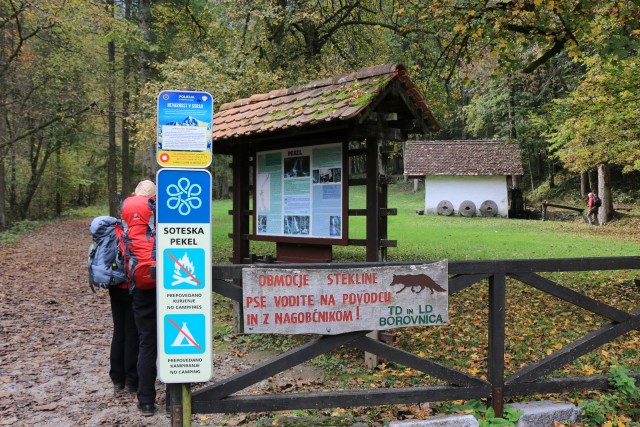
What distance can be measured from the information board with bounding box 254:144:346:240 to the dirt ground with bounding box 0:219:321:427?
1.71 m

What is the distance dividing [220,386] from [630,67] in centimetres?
955

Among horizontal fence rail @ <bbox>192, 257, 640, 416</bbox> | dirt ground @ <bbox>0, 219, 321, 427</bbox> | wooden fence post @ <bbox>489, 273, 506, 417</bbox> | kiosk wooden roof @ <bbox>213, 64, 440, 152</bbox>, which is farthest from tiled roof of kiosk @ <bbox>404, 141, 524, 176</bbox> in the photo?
wooden fence post @ <bbox>489, 273, 506, 417</bbox>

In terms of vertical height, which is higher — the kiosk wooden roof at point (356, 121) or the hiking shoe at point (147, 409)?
the kiosk wooden roof at point (356, 121)

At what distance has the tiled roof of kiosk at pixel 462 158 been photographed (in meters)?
32.7

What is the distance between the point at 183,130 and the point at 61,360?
13.1ft

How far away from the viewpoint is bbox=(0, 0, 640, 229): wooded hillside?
26.0 ft

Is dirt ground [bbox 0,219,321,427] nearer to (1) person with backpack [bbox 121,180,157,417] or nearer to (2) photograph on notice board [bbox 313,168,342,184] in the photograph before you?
(1) person with backpack [bbox 121,180,157,417]

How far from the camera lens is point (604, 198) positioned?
26.3 meters

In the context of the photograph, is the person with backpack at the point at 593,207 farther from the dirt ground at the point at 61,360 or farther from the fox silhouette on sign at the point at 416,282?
the fox silhouette on sign at the point at 416,282

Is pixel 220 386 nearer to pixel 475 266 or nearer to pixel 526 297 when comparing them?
pixel 475 266

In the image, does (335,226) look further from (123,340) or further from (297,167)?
(123,340)

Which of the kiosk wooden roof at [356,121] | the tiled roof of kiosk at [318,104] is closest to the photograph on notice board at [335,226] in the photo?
the kiosk wooden roof at [356,121]

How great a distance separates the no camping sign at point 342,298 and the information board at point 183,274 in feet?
1.15

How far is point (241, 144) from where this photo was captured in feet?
24.2
